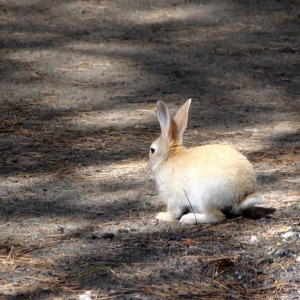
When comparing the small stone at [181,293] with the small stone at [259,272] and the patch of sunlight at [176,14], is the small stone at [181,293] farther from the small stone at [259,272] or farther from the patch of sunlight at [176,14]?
the patch of sunlight at [176,14]

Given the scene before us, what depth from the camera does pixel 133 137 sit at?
677cm

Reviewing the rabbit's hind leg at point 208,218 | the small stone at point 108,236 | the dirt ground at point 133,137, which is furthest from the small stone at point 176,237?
the small stone at point 108,236

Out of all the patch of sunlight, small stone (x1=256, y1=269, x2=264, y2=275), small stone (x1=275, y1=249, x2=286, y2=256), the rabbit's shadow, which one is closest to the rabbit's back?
the rabbit's shadow

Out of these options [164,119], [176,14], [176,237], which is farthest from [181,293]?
[176,14]

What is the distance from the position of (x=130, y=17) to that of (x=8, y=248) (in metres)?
6.16

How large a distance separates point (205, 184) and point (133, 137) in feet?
7.19

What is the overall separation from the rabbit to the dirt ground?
13cm

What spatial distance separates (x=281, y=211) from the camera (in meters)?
5.00

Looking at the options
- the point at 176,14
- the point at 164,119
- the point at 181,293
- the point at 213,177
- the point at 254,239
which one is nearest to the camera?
the point at 181,293

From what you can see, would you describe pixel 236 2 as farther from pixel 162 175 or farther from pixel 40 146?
→ pixel 162 175

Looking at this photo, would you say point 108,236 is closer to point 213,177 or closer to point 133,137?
point 213,177

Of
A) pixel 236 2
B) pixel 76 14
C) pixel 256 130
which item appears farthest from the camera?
pixel 236 2

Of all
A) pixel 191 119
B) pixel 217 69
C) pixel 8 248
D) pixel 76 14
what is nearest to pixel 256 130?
pixel 191 119

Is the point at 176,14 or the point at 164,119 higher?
the point at 176,14
